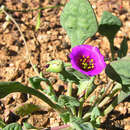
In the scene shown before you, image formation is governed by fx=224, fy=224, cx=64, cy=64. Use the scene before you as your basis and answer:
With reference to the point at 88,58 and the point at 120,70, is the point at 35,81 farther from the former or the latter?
the point at 120,70

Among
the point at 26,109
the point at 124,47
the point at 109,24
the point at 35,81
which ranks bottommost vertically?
the point at 26,109

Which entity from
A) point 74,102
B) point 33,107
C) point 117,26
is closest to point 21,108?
point 33,107

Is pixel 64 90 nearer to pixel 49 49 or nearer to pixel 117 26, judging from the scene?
pixel 49 49

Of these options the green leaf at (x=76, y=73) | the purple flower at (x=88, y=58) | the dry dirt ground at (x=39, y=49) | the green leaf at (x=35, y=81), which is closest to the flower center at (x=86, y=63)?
the purple flower at (x=88, y=58)

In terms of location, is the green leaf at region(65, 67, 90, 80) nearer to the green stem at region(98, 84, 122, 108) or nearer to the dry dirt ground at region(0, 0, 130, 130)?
the green stem at region(98, 84, 122, 108)

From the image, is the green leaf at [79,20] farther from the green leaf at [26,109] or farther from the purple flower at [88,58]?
the green leaf at [26,109]

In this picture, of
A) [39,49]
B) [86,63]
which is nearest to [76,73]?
[86,63]
